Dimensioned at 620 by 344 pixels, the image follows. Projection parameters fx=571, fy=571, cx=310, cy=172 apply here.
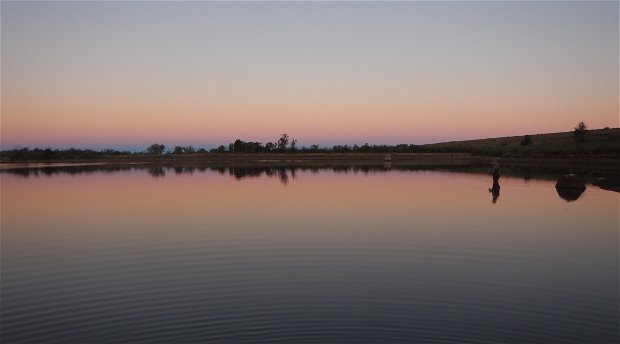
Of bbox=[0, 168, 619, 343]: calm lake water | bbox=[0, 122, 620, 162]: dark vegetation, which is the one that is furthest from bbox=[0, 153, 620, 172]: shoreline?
bbox=[0, 168, 619, 343]: calm lake water

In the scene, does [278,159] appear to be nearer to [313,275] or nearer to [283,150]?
[283,150]

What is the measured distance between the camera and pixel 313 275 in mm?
11258

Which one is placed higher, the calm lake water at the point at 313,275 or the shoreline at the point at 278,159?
the shoreline at the point at 278,159

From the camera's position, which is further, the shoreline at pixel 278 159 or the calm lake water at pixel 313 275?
the shoreline at pixel 278 159

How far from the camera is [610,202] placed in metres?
23.9

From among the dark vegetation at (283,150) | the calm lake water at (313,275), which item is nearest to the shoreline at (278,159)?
the dark vegetation at (283,150)

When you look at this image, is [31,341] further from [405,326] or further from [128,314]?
[405,326]

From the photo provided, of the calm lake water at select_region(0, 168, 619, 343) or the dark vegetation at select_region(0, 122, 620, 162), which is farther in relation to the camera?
the dark vegetation at select_region(0, 122, 620, 162)

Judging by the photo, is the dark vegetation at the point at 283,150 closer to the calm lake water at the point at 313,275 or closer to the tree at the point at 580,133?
the tree at the point at 580,133

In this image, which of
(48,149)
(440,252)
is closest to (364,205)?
(440,252)

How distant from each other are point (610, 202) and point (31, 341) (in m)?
23.0

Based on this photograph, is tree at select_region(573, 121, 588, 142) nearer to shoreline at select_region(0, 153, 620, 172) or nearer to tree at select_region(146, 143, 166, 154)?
shoreline at select_region(0, 153, 620, 172)

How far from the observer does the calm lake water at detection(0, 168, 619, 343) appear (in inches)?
320

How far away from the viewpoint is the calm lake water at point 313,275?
8117 millimetres
